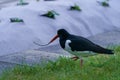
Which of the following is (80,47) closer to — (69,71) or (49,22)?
(69,71)

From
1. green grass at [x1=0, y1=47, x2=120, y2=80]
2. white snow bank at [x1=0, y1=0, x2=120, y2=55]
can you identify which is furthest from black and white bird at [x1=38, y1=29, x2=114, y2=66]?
white snow bank at [x1=0, y1=0, x2=120, y2=55]

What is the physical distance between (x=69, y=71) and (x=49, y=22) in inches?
140

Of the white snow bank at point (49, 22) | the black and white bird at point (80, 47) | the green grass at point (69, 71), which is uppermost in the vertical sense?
the black and white bird at point (80, 47)

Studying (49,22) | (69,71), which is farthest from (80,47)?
(49,22)

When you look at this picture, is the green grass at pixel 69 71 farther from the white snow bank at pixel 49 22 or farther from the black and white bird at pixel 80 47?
the white snow bank at pixel 49 22

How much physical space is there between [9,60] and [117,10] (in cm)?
523

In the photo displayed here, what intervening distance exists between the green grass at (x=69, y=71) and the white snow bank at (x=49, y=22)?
164cm

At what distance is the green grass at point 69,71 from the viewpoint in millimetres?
7371

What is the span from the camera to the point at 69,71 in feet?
25.3

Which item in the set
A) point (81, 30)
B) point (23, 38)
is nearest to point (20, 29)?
point (23, 38)

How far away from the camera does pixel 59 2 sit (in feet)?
41.3

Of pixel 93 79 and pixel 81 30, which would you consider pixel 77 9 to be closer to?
pixel 81 30

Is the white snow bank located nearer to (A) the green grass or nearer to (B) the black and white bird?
(A) the green grass

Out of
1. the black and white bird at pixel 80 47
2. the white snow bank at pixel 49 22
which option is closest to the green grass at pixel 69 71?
the black and white bird at pixel 80 47
